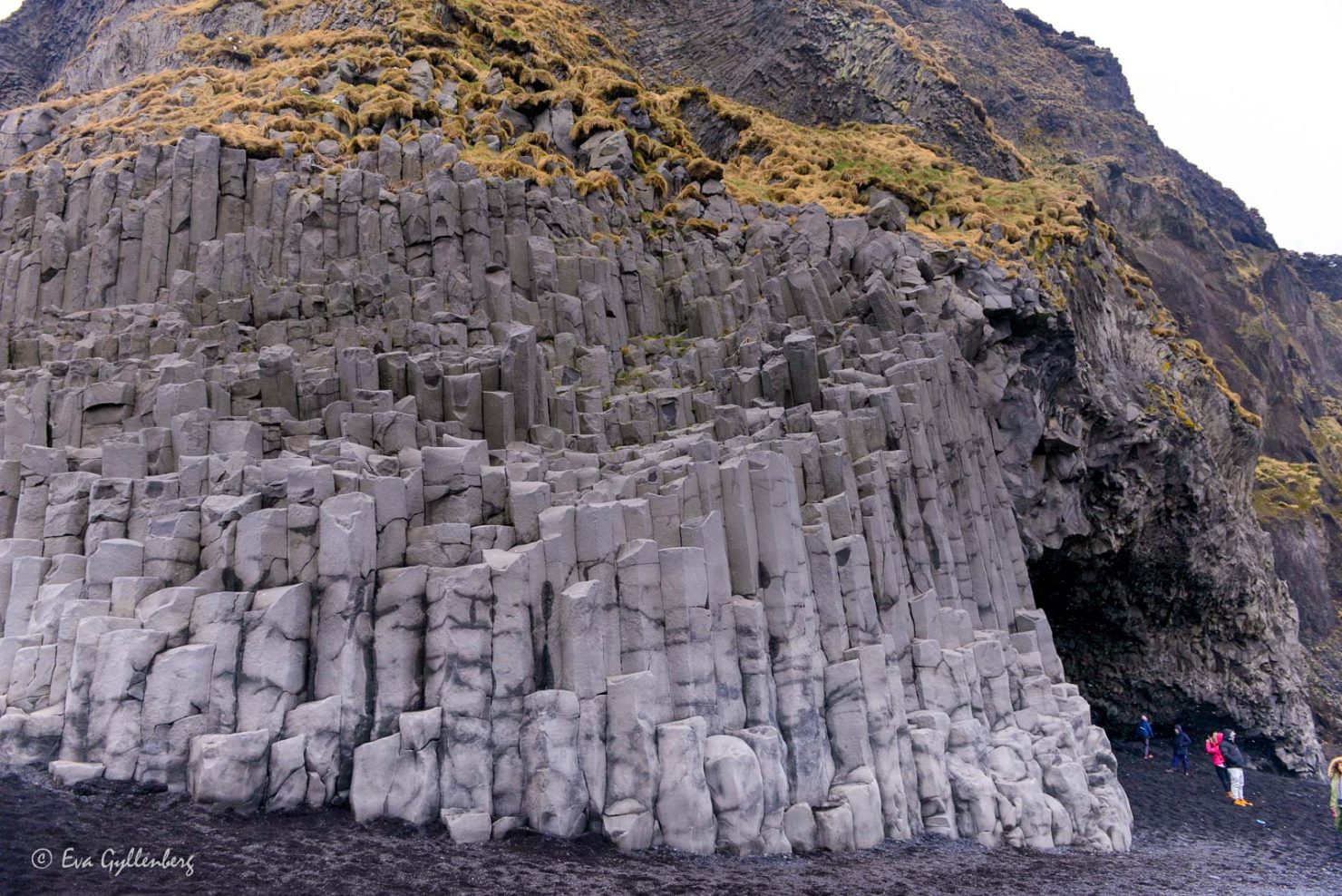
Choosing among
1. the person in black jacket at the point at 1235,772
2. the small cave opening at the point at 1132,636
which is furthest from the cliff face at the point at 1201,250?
the person in black jacket at the point at 1235,772

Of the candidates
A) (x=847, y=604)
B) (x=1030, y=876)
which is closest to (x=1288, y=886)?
(x=1030, y=876)

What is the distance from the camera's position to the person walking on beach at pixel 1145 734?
111 ft

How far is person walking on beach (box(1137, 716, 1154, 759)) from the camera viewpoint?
111 feet

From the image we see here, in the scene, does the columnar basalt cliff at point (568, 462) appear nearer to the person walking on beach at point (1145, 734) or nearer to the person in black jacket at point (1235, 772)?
the person walking on beach at point (1145, 734)

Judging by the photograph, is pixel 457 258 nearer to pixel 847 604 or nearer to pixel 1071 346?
pixel 847 604

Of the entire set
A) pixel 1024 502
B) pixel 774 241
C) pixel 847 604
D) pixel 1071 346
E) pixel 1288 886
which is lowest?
pixel 1288 886

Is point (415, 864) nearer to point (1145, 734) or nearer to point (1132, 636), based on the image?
point (1145, 734)

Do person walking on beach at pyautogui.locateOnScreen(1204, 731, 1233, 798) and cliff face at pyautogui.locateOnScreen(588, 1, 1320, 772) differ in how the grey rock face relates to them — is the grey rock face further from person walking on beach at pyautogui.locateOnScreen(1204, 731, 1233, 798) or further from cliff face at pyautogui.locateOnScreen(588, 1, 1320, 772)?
person walking on beach at pyautogui.locateOnScreen(1204, 731, 1233, 798)

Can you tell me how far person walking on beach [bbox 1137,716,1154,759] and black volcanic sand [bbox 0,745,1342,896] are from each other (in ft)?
51.8

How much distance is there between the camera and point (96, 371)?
20516mm

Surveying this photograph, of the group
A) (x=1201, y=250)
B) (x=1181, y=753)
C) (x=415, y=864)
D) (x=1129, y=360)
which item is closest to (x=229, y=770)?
(x=415, y=864)

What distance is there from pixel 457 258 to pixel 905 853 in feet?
53.2

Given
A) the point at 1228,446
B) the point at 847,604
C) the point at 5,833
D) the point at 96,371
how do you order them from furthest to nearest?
the point at 1228,446
the point at 96,371
the point at 847,604
the point at 5,833

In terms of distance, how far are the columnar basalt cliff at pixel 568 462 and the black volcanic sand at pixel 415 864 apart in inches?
18.5
